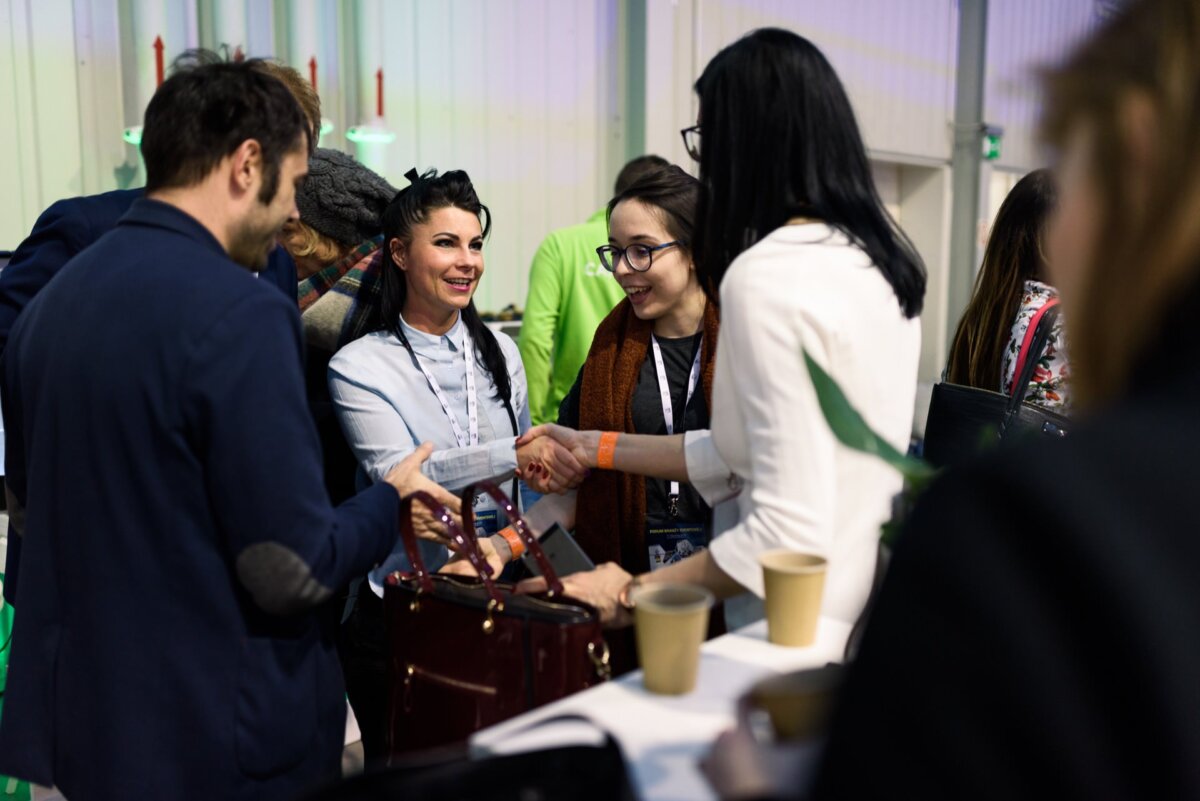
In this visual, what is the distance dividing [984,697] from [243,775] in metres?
1.14

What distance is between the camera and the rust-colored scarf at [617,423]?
1.97 m

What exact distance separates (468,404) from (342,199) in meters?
0.64

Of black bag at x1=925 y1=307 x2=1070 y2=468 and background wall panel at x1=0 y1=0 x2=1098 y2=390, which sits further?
background wall panel at x1=0 y1=0 x2=1098 y2=390

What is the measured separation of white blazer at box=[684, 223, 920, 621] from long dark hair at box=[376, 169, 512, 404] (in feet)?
3.59

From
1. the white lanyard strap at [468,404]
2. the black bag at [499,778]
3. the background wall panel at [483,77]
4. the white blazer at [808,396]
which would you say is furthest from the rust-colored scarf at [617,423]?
the background wall panel at [483,77]

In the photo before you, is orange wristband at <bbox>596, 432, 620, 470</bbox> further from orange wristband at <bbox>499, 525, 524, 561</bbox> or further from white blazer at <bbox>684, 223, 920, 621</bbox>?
white blazer at <bbox>684, 223, 920, 621</bbox>

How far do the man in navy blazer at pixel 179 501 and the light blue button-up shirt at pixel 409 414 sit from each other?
2.30 ft

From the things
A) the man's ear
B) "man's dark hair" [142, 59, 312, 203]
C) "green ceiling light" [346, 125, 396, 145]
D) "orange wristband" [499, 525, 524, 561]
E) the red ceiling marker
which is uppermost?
the red ceiling marker

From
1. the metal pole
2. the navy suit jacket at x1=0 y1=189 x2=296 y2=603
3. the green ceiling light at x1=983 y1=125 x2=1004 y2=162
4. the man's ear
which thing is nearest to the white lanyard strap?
the navy suit jacket at x1=0 y1=189 x2=296 y2=603

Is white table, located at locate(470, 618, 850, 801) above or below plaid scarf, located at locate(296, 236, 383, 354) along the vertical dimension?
below

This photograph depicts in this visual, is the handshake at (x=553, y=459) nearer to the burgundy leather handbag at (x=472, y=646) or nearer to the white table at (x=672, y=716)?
the burgundy leather handbag at (x=472, y=646)

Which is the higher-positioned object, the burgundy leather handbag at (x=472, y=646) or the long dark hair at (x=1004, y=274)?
the long dark hair at (x=1004, y=274)

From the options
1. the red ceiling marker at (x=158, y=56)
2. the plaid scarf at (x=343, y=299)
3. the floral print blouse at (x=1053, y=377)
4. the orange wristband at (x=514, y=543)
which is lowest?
the orange wristband at (x=514, y=543)

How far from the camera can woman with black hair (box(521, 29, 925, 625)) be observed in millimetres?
1203
